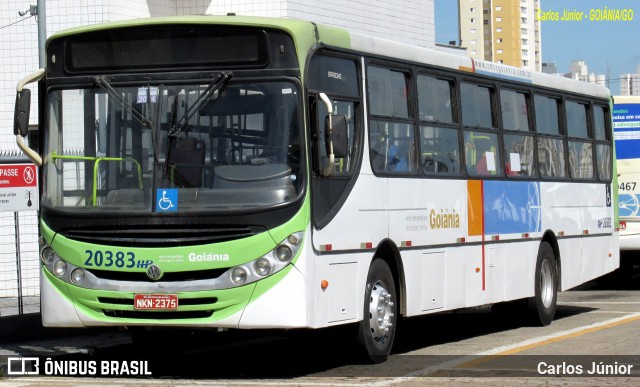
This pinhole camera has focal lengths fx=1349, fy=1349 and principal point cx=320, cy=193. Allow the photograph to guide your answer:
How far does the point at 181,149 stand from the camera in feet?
37.2

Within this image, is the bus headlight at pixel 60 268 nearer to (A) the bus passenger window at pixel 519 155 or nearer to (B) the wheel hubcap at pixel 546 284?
(A) the bus passenger window at pixel 519 155

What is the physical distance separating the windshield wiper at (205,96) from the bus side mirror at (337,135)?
0.94 m

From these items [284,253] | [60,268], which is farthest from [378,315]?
[60,268]

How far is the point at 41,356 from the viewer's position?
13.0 meters

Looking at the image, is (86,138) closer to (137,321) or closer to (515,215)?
(137,321)

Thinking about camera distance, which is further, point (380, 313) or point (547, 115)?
point (547, 115)

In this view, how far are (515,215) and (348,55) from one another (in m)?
4.64

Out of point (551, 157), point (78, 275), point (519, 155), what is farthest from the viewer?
point (551, 157)

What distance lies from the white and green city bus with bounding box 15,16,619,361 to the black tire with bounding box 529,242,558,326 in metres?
3.75

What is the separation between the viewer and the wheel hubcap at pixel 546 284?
56.3ft

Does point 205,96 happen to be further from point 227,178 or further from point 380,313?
point 380,313

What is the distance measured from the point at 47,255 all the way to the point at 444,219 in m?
4.36

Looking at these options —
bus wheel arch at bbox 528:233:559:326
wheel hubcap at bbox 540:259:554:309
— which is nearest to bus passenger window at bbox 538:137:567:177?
bus wheel arch at bbox 528:233:559:326

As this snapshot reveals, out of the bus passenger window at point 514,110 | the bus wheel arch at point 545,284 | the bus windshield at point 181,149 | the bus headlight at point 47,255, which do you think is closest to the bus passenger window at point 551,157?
the bus passenger window at point 514,110
